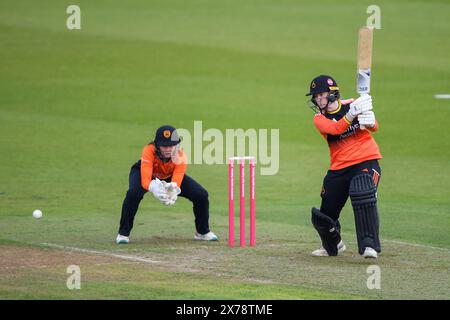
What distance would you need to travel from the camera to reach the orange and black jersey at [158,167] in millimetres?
13219

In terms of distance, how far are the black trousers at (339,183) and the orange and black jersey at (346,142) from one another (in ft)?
0.20

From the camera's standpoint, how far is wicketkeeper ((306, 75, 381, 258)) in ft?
39.9

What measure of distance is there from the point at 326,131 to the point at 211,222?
3.53 meters

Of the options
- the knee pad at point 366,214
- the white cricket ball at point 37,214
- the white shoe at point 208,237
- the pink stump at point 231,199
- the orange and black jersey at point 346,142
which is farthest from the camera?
the white cricket ball at point 37,214

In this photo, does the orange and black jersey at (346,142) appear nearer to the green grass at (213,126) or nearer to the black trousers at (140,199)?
the green grass at (213,126)

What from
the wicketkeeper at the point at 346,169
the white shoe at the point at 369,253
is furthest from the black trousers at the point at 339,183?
the white shoe at the point at 369,253

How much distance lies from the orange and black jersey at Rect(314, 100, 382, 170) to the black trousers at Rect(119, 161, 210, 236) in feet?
6.12

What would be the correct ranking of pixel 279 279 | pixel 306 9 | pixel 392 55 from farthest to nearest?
pixel 306 9 < pixel 392 55 < pixel 279 279

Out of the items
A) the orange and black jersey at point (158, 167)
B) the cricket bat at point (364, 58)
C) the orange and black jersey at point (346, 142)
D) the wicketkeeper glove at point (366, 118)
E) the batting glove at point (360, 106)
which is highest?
the cricket bat at point (364, 58)

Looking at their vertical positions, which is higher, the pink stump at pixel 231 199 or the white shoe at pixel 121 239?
the pink stump at pixel 231 199

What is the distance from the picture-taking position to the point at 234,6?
123 ft

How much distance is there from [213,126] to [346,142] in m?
11.9
